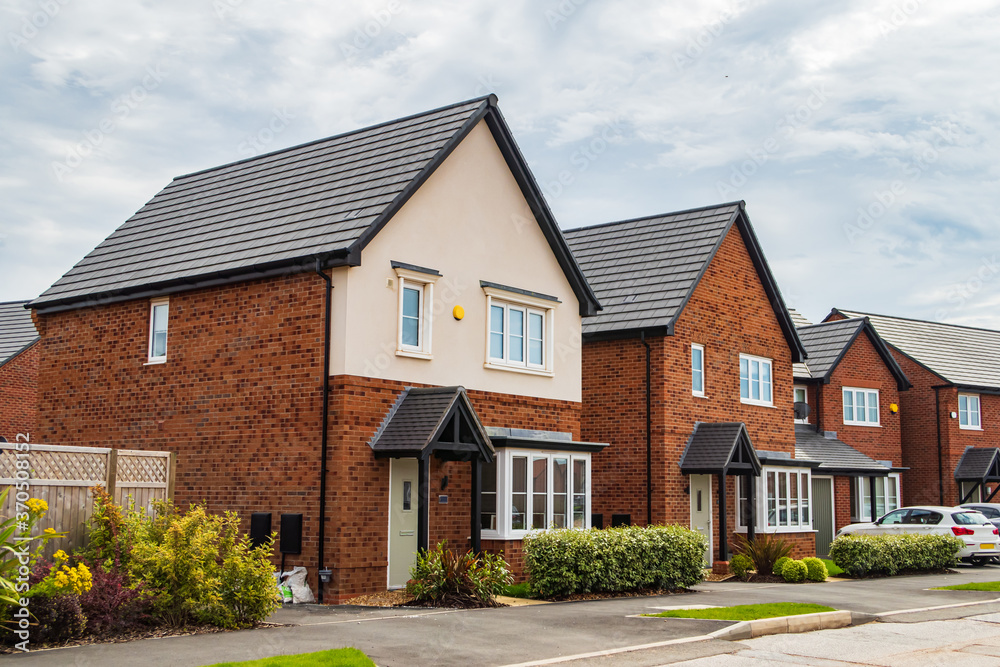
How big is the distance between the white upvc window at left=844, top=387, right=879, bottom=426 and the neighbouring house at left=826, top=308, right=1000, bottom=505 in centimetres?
315

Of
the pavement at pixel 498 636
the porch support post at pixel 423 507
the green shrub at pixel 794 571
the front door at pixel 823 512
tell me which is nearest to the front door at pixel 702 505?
the green shrub at pixel 794 571

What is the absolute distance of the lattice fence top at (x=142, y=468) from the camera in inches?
580

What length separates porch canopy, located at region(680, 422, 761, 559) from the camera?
928 inches

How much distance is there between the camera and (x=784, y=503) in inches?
1050

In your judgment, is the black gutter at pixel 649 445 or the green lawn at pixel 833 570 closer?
the black gutter at pixel 649 445

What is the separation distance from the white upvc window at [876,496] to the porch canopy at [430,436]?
18861mm

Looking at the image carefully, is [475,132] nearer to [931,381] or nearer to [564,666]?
[564,666]

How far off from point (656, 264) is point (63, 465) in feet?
53.8

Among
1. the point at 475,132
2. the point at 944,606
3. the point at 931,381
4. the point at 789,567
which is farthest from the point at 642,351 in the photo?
the point at 931,381

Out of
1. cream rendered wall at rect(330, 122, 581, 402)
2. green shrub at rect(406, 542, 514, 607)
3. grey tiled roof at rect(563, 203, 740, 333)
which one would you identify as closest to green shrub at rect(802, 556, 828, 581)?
grey tiled roof at rect(563, 203, 740, 333)

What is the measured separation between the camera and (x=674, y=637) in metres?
12.8

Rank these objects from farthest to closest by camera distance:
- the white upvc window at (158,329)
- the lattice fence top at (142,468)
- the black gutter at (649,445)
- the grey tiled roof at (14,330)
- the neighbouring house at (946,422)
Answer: the neighbouring house at (946,422) < the grey tiled roof at (14,330) < the black gutter at (649,445) < the white upvc window at (158,329) < the lattice fence top at (142,468)

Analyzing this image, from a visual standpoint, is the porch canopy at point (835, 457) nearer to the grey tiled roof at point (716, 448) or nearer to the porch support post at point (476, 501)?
the grey tiled roof at point (716, 448)

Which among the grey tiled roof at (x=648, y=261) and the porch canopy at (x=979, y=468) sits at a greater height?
the grey tiled roof at (x=648, y=261)
